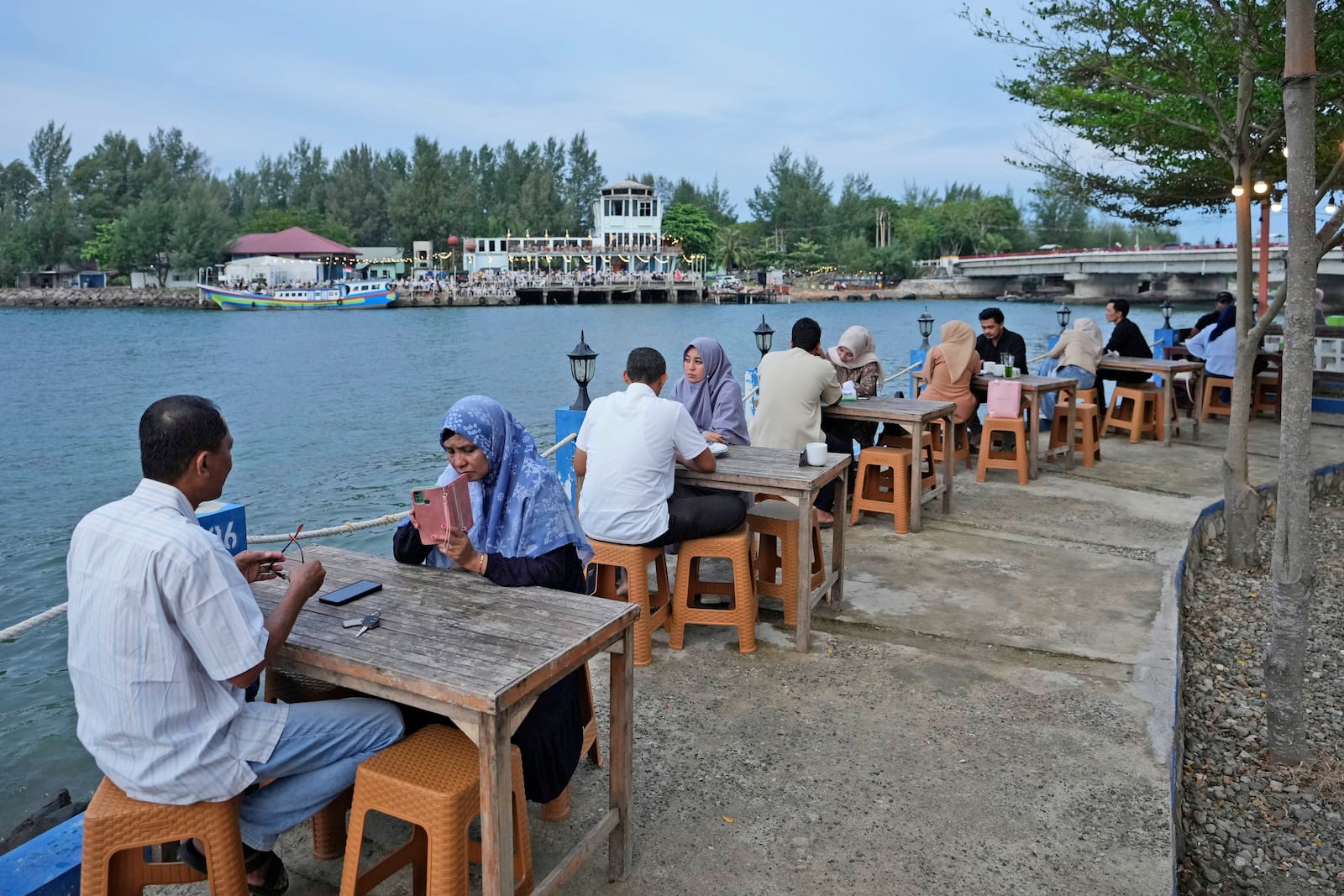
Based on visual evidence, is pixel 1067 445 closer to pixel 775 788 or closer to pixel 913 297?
pixel 775 788

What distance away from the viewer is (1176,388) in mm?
9570

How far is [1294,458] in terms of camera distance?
305 centimetres

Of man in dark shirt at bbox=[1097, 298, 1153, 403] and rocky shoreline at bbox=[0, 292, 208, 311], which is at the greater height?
rocky shoreline at bbox=[0, 292, 208, 311]

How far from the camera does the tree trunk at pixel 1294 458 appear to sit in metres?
2.99

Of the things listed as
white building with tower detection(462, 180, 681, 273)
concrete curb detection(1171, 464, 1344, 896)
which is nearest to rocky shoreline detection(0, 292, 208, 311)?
white building with tower detection(462, 180, 681, 273)

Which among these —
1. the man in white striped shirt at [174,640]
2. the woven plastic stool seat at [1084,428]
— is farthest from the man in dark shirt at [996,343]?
the man in white striped shirt at [174,640]

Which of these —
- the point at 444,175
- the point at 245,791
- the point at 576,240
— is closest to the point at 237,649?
the point at 245,791

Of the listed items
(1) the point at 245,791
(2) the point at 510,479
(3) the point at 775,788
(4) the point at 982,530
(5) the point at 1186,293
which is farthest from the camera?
(5) the point at 1186,293

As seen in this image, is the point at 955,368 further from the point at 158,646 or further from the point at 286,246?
the point at 286,246

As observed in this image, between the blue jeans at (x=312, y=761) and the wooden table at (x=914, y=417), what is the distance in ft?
12.7

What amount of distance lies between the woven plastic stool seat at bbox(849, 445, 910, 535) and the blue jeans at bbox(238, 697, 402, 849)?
382 centimetres

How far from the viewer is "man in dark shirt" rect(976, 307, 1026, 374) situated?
7309 millimetres

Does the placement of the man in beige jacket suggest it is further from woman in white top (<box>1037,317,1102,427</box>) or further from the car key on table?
woman in white top (<box>1037,317,1102,427</box>)

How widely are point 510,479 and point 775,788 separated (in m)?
1.16
